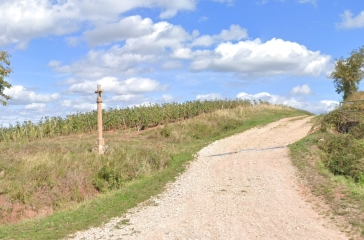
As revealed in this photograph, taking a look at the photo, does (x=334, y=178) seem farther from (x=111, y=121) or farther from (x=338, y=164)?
(x=111, y=121)

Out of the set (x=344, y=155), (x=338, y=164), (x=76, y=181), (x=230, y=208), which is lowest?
(x=230, y=208)

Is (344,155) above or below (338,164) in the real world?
above

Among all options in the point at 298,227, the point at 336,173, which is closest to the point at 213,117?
the point at 336,173

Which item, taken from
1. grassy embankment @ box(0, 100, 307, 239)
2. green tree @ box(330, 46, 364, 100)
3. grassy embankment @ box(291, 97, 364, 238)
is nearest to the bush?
grassy embankment @ box(291, 97, 364, 238)

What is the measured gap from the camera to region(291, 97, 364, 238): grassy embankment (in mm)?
8875

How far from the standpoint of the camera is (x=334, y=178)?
1195 cm

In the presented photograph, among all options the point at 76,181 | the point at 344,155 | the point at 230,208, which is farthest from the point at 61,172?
the point at 344,155

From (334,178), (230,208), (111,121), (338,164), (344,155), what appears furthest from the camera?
(111,121)

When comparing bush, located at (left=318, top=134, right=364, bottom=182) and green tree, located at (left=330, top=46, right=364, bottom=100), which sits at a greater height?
green tree, located at (left=330, top=46, right=364, bottom=100)

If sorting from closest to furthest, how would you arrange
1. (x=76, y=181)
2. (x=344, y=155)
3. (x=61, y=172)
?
(x=76, y=181) → (x=61, y=172) → (x=344, y=155)

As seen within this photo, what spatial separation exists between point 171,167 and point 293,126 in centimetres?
1072

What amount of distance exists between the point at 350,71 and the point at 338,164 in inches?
1503

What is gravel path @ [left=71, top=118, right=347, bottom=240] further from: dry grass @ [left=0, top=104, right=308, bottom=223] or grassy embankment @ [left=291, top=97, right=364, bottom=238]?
dry grass @ [left=0, top=104, right=308, bottom=223]

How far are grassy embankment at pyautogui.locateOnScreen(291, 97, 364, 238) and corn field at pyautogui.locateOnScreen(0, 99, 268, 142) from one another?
13.8 metres
